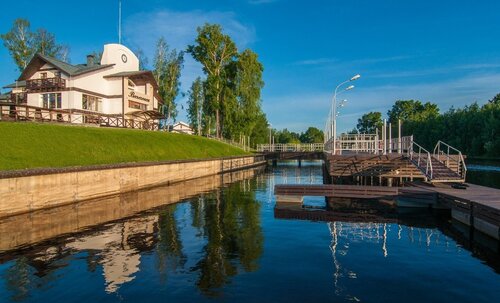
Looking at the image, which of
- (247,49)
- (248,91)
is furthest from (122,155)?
(247,49)

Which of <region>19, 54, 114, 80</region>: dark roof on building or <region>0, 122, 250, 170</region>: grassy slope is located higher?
<region>19, 54, 114, 80</region>: dark roof on building

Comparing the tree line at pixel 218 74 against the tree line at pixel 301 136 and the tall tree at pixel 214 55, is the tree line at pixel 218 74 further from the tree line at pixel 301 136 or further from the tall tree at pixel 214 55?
the tree line at pixel 301 136

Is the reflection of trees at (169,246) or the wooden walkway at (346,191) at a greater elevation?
the wooden walkway at (346,191)

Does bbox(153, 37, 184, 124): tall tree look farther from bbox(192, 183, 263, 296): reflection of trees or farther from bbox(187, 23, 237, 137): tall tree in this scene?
bbox(192, 183, 263, 296): reflection of trees

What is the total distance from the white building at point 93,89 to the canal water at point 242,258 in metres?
27.4

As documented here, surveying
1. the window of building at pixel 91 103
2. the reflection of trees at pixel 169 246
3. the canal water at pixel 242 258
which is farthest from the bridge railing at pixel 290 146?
the reflection of trees at pixel 169 246

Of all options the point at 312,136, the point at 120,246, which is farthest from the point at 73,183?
the point at 312,136

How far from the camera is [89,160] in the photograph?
24.8 m

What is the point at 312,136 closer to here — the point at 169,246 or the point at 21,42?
the point at 21,42

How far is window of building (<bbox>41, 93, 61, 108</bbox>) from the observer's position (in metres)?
44.3

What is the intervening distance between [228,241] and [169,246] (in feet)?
7.47

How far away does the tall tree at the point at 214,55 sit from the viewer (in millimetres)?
62719

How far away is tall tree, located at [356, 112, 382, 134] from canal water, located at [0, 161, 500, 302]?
6440 inches

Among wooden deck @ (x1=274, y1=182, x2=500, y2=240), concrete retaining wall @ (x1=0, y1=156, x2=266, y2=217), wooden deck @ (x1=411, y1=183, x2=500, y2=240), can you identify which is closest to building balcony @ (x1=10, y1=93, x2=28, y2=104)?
concrete retaining wall @ (x1=0, y1=156, x2=266, y2=217)
